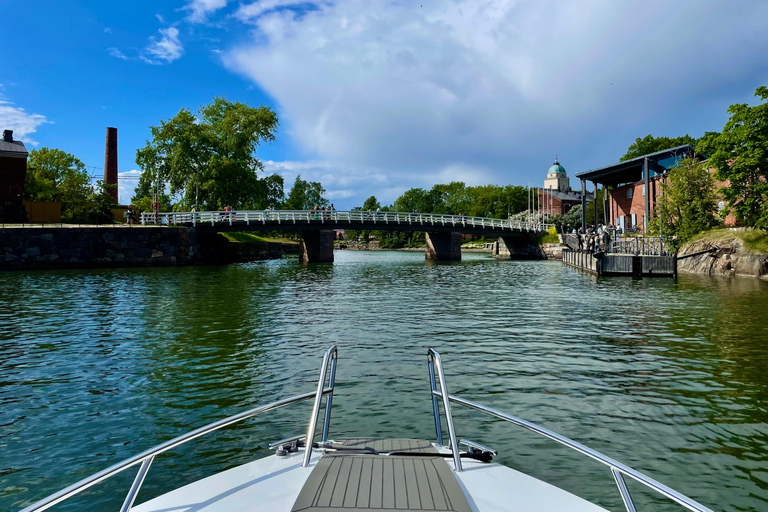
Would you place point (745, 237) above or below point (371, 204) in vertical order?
below

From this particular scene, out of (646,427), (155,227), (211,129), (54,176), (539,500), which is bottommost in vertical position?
(646,427)

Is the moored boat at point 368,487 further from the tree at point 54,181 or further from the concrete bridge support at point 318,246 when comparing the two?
the tree at point 54,181

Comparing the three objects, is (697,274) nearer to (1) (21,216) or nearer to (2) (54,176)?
(1) (21,216)

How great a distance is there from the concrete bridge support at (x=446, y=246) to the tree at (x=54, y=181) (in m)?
39.6

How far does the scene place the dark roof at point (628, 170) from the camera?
161ft

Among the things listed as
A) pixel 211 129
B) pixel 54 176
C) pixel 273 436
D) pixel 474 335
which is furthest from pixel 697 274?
pixel 54 176

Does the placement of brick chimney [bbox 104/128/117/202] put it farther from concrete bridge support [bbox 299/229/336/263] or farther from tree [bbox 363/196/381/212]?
tree [bbox 363/196/381/212]

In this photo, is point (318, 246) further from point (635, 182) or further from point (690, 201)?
point (635, 182)

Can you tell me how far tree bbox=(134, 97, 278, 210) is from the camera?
5563 cm

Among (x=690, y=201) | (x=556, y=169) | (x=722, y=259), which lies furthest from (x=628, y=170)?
(x=556, y=169)

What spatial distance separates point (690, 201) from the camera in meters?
38.5

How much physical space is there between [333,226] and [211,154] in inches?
678

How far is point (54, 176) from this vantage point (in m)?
65.9

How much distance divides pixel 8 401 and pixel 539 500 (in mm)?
8410
